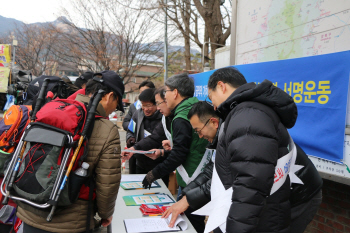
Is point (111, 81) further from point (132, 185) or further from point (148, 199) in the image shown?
point (132, 185)

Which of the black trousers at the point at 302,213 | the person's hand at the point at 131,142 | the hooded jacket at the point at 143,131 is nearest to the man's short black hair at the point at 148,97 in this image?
the hooded jacket at the point at 143,131

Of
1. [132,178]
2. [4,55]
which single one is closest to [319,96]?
[132,178]

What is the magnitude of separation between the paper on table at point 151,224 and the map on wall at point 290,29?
1913mm

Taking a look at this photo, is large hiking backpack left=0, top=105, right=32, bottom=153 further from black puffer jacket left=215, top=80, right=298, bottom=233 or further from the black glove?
black puffer jacket left=215, top=80, right=298, bottom=233

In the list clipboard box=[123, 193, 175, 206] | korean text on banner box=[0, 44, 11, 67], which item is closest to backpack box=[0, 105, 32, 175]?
clipboard box=[123, 193, 175, 206]

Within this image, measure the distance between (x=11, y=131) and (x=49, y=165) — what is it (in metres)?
0.84

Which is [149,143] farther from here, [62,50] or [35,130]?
[62,50]

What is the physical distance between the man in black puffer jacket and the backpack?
157 cm

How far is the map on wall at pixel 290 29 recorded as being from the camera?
231 centimetres

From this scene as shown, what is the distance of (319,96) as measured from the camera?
2.33 metres

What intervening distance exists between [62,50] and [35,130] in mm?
11056

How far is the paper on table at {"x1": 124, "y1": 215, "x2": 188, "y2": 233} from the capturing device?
191cm

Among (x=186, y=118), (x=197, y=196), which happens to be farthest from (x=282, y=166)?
(x=186, y=118)

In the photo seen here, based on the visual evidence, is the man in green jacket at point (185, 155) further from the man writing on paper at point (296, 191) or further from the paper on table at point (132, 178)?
the paper on table at point (132, 178)
